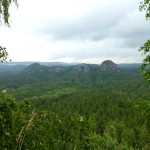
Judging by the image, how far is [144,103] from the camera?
36.1ft

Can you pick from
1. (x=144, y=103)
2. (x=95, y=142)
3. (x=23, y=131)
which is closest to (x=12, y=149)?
(x=23, y=131)

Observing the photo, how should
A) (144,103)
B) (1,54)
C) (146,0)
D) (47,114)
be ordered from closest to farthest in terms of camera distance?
1. (47,114)
2. (1,54)
3. (144,103)
4. (146,0)

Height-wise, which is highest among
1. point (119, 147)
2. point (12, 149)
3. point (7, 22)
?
point (7, 22)

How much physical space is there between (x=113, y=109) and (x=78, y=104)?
101ft

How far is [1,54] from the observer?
20.2 feet

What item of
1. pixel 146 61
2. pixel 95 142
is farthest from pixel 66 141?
pixel 146 61

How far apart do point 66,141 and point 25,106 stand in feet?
3.78

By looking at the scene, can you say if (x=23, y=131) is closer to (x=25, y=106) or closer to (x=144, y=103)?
(x=25, y=106)

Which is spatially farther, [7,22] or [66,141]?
[7,22]

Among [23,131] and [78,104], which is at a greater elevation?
[23,131]

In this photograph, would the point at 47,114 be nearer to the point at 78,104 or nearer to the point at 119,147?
the point at 119,147

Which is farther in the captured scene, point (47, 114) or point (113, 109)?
point (113, 109)

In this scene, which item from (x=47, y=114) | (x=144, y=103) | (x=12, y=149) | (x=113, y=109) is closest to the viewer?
(x=12, y=149)

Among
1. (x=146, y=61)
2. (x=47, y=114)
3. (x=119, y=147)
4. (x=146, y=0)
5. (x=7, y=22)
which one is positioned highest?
(x=146, y=0)
